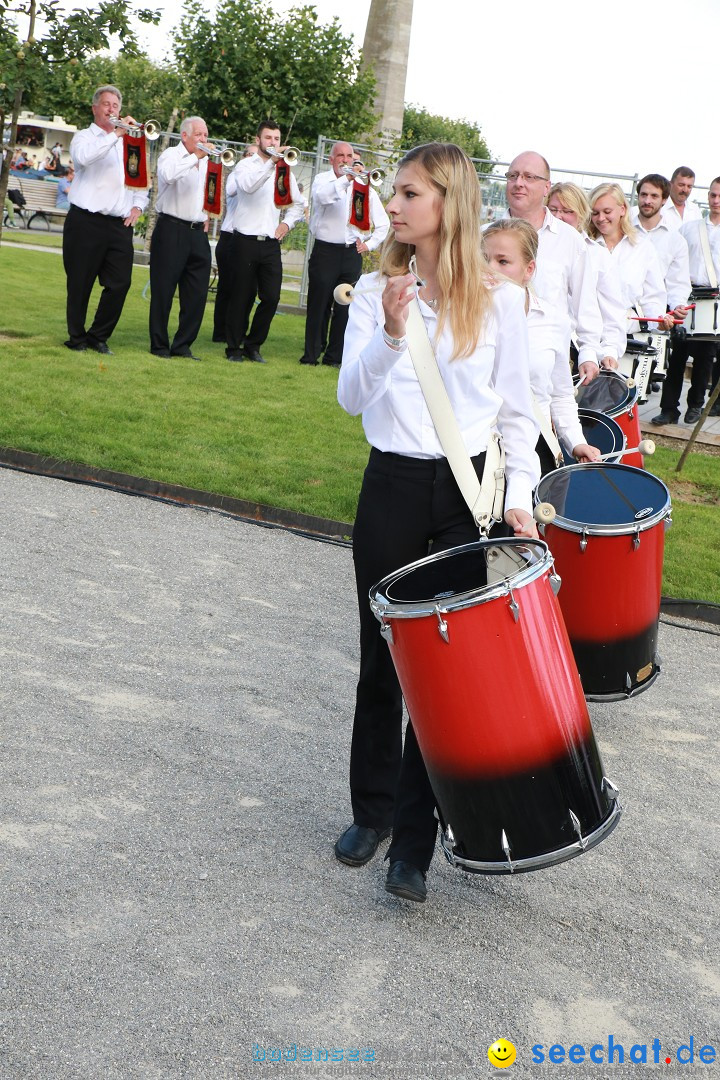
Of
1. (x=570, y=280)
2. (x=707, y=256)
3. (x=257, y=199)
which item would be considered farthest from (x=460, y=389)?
(x=257, y=199)

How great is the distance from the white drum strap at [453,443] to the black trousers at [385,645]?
0.06 metres

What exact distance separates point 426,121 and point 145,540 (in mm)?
71591

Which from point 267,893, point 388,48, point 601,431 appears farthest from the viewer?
point 388,48

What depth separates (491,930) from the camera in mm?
3508

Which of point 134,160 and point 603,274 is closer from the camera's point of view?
point 603,274

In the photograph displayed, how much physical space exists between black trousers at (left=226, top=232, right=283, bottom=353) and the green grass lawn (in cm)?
40

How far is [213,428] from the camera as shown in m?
9.77

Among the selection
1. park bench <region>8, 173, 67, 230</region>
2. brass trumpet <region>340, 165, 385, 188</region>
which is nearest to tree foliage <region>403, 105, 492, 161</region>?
park bench <region>8, 173, 67, 230</region>

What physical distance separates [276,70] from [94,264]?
2078cm

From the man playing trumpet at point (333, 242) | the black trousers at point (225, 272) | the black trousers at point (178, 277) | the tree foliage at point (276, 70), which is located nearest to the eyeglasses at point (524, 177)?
the black trousers at point (178, 277)

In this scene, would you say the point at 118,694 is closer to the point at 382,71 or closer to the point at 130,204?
the point at 130,204

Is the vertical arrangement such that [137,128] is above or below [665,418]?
above

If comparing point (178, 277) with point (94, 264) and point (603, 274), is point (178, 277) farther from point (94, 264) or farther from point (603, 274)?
point (603, 274)

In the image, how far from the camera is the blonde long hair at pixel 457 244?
10.8 ft
